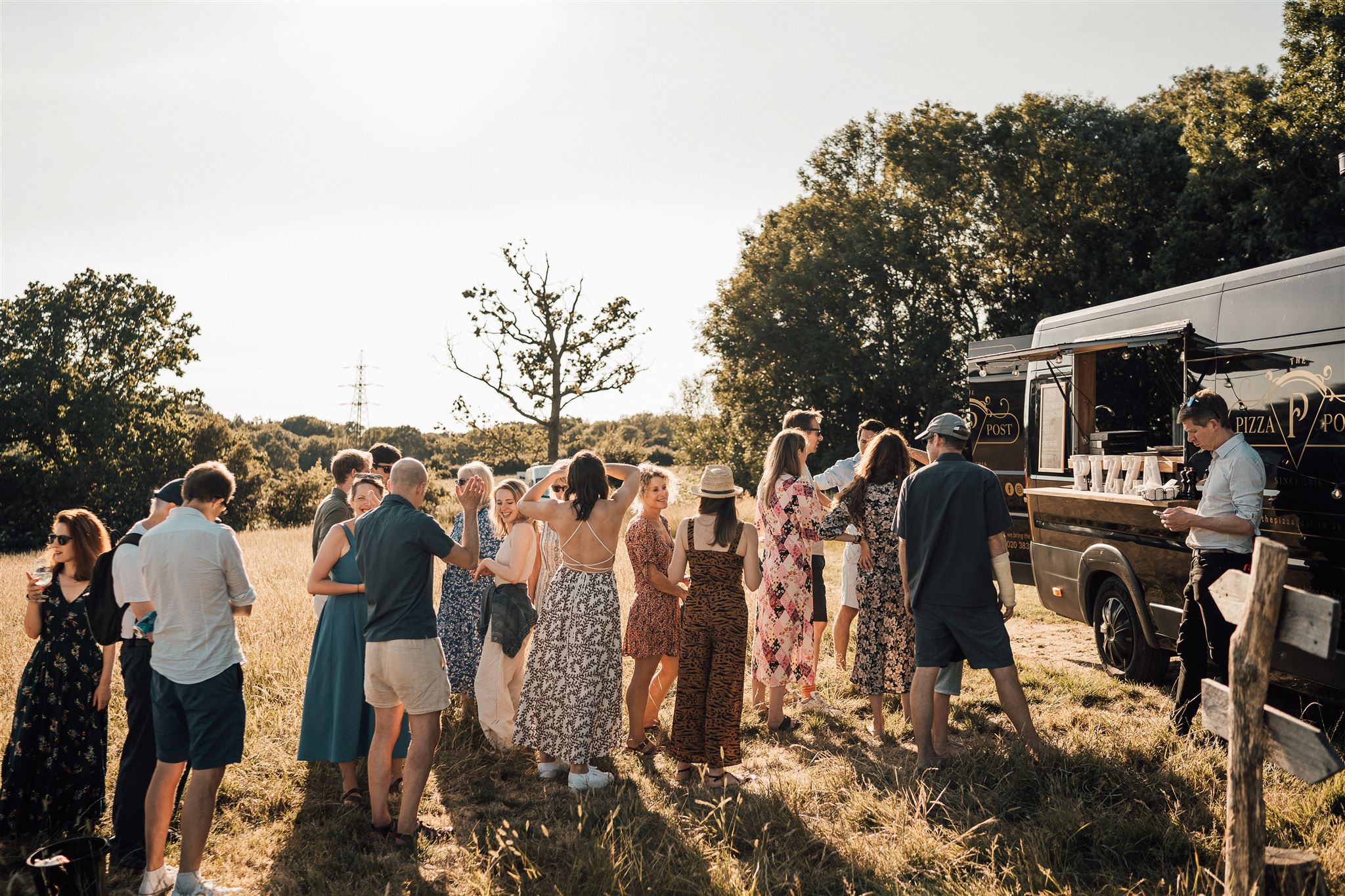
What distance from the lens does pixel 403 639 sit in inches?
176

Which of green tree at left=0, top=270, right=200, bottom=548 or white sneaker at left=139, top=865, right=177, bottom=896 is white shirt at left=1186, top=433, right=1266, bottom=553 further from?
green tree at left=0, top=270, right=200, bottom=548

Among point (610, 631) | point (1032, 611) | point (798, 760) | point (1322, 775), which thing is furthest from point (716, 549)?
point (1032, 611)

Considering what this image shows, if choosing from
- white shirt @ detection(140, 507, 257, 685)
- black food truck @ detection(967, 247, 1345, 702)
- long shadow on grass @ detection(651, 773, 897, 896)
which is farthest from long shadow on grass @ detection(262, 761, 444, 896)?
black food truck @ detection(967, 247, 1345, 702)

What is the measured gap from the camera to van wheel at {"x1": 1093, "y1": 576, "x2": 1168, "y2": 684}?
686cm

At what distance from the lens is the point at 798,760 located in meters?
5.69

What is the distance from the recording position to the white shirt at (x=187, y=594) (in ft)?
13.2

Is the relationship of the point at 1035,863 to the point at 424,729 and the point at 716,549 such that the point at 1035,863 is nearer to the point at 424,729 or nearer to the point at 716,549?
the point at 716,549

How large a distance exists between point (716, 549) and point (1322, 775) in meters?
3.18

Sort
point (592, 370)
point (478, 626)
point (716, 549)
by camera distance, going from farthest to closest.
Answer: point (592, 370) → point (478, 626) → point (716, 549)

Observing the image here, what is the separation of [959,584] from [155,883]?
4.35 meters

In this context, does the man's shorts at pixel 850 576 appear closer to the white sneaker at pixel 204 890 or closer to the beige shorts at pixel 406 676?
the beige shorts at pixel 406 676

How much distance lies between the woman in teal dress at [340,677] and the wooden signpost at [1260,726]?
4.10 metres

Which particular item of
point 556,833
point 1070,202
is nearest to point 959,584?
point 556,833

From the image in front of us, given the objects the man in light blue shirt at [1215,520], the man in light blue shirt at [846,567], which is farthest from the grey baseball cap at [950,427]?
the man in light blue shirt at [846,567]
